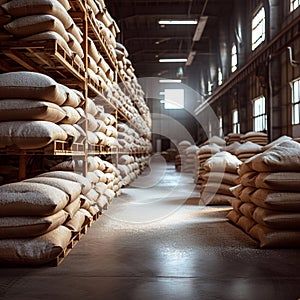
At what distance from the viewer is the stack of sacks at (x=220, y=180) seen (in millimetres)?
6852

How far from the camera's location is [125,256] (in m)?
3.69

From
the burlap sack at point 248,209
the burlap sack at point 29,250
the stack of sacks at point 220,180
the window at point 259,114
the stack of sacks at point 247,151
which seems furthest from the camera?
the window at point 259,114

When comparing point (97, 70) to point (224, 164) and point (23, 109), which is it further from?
point (23, 109)

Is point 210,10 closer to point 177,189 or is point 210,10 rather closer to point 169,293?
point 177,189

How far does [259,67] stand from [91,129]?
8843 mm

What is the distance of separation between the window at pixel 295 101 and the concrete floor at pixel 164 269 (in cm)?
670

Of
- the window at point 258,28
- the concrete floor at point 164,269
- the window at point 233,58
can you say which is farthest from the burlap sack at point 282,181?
the window at point 233,58

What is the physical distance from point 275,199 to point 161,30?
16.8m

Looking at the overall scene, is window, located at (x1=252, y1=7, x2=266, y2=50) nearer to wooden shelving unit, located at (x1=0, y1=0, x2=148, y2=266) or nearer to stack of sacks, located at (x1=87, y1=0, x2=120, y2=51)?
stack of sacks, located at (x1=87, y1=0, x2=120, y2=51)

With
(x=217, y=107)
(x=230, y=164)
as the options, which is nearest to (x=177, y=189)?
(x=230, y=164)

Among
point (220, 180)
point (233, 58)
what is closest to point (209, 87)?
point (233, 58)

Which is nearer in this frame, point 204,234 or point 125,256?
point 125,256

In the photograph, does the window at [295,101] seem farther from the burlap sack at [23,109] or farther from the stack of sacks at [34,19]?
the burlap sack at [23,109]

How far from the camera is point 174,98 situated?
104 ft
